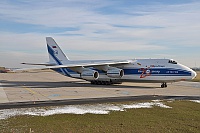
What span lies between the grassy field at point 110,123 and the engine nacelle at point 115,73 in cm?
1688

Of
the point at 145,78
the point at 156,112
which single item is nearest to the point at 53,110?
the point at 156,112

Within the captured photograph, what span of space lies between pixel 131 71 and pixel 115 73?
1.91m

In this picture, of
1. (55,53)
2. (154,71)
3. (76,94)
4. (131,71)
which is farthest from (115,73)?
(55,53)

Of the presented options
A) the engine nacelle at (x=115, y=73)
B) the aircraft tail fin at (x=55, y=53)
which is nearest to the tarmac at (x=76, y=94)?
the engine nacelle at (x=115, y=73)

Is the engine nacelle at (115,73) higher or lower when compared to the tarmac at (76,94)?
higher

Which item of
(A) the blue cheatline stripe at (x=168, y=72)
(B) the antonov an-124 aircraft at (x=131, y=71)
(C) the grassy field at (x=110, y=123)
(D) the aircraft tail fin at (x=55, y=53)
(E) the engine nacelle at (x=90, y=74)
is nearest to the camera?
(C) the grassy field at (x=110, y=123)

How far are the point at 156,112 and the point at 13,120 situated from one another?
668 cm

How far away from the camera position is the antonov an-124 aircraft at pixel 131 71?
26.2m

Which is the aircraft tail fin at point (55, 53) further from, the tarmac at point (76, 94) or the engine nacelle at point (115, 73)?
the tarmac at point (76, 94)

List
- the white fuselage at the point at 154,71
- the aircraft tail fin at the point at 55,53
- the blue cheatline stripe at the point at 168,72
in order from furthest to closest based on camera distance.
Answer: the aircraft tail fin at the point at 55,53
the white fuselage at the point at 154,71
the blue cheatline stripe at the point at 168,72

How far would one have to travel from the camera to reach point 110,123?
376 inches

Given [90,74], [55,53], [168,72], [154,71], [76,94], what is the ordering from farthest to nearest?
[55,53] → [90,74] → [154,71] → [168,72] → [76,94]

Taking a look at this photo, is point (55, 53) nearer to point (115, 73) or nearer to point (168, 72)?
point (115, 73)

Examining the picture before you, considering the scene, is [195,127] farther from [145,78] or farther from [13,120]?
[145,78]
